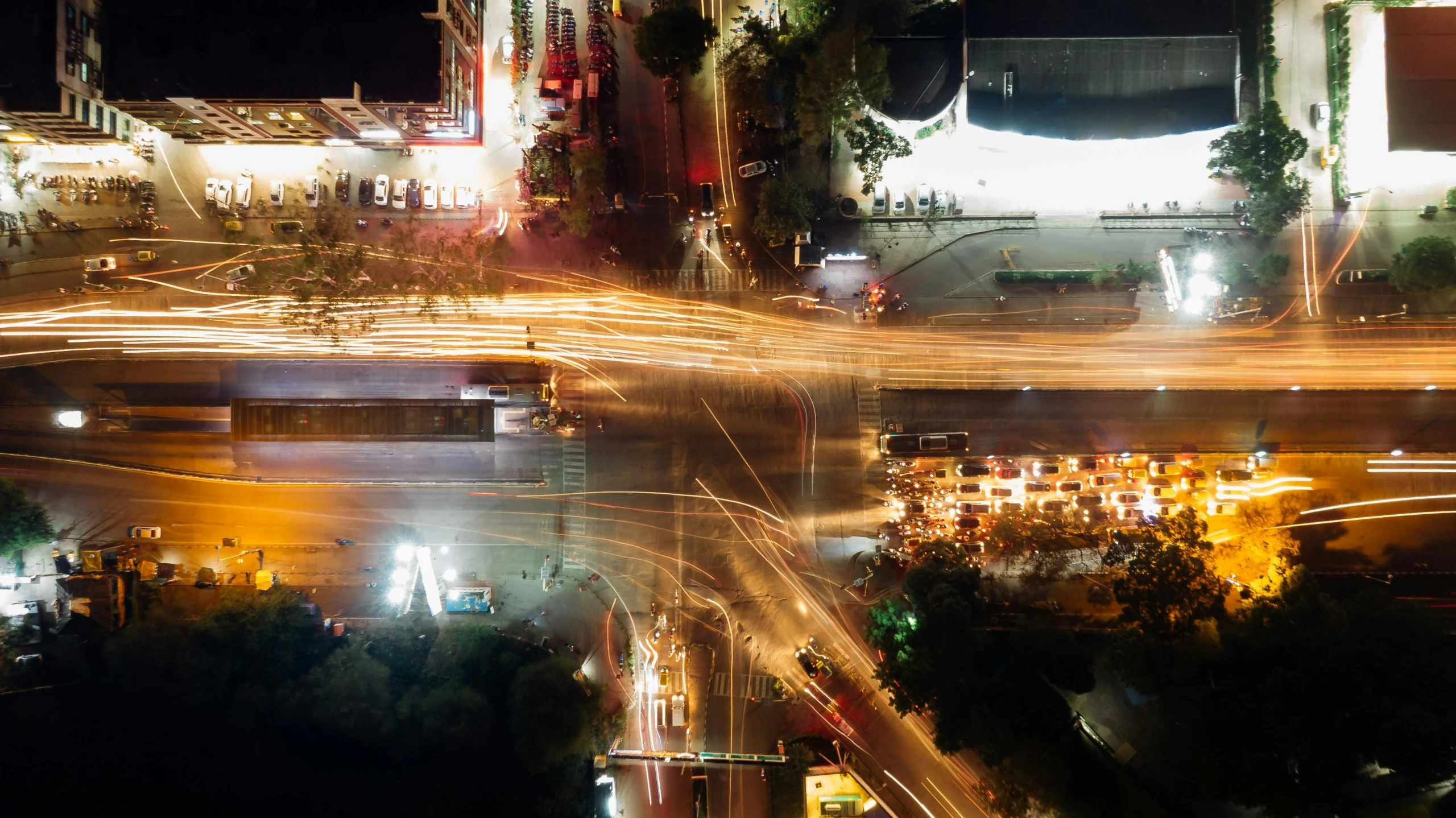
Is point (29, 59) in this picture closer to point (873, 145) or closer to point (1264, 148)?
point (873, 145)

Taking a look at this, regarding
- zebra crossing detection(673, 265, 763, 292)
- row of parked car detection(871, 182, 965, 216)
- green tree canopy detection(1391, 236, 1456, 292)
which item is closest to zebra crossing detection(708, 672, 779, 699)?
zebra crossing detection(673, 265, 763, 292)

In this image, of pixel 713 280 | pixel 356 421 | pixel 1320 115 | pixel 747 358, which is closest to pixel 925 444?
pixel 747 358

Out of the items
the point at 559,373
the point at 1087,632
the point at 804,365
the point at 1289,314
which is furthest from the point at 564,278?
the point at 1289,314

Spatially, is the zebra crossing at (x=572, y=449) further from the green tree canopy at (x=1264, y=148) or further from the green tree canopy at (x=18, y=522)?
the green tree canopy at (x=1264, y=148)

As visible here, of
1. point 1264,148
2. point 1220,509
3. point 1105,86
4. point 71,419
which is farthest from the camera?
point 1220,509

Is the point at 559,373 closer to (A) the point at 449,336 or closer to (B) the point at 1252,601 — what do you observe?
(A) the point at 449,336

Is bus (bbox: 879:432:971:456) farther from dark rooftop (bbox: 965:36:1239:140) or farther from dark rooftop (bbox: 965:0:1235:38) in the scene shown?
dark rooftop (bbox: 965:0:1235:38)
